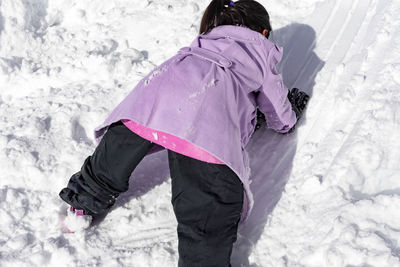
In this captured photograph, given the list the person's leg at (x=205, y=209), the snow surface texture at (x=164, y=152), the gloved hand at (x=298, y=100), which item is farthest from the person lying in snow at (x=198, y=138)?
the gloved hand at (x=298, y=100)

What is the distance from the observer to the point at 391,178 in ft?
5.33

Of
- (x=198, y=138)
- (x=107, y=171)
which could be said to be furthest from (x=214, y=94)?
(x=107, y=171)

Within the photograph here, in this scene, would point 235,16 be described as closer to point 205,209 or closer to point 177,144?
point 177,144

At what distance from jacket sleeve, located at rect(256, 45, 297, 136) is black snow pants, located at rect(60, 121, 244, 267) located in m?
0.49

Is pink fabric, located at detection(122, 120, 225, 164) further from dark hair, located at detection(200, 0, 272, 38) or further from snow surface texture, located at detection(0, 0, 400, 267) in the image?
dark hair, located at detection(200, 0, 272, 38)

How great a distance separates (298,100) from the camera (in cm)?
216

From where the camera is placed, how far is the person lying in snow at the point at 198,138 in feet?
4.77

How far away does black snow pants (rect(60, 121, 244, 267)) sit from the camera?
4.67 feet

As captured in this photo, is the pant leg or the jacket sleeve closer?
the pant leg

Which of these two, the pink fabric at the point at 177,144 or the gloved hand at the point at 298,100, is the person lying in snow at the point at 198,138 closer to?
the pink fabric at the point at 177,144

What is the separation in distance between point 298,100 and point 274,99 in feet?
1.09

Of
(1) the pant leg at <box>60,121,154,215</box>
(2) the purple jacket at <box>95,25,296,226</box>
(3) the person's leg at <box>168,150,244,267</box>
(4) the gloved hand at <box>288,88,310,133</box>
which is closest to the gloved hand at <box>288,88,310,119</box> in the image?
(4) the gloved hand at <box>288,88,310,133</box>

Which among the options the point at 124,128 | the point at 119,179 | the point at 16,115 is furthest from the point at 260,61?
the point at 16,115

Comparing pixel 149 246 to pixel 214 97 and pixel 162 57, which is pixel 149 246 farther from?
pixel 162 57
